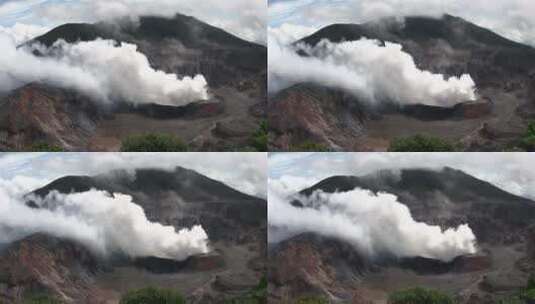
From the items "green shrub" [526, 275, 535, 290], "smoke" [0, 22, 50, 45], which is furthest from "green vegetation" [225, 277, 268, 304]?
"smoke" [0, 22, 50, 45]

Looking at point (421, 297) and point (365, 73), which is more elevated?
point (365, 73)

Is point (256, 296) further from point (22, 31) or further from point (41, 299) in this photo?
point (22, 31)

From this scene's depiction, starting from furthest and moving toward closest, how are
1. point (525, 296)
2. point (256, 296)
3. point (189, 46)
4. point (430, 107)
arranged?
point (189, 46) → point (430, 107) → point (256, 296) → point (525, 296)

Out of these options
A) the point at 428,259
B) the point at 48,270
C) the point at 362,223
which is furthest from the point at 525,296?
the point at 48,270

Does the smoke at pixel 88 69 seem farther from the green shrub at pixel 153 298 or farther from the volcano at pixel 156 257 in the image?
the green shrub at pixel 153 298

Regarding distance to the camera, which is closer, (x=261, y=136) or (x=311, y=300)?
(x=311, y=300)

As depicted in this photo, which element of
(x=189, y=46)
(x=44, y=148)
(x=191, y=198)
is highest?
(x=189, y=46)
